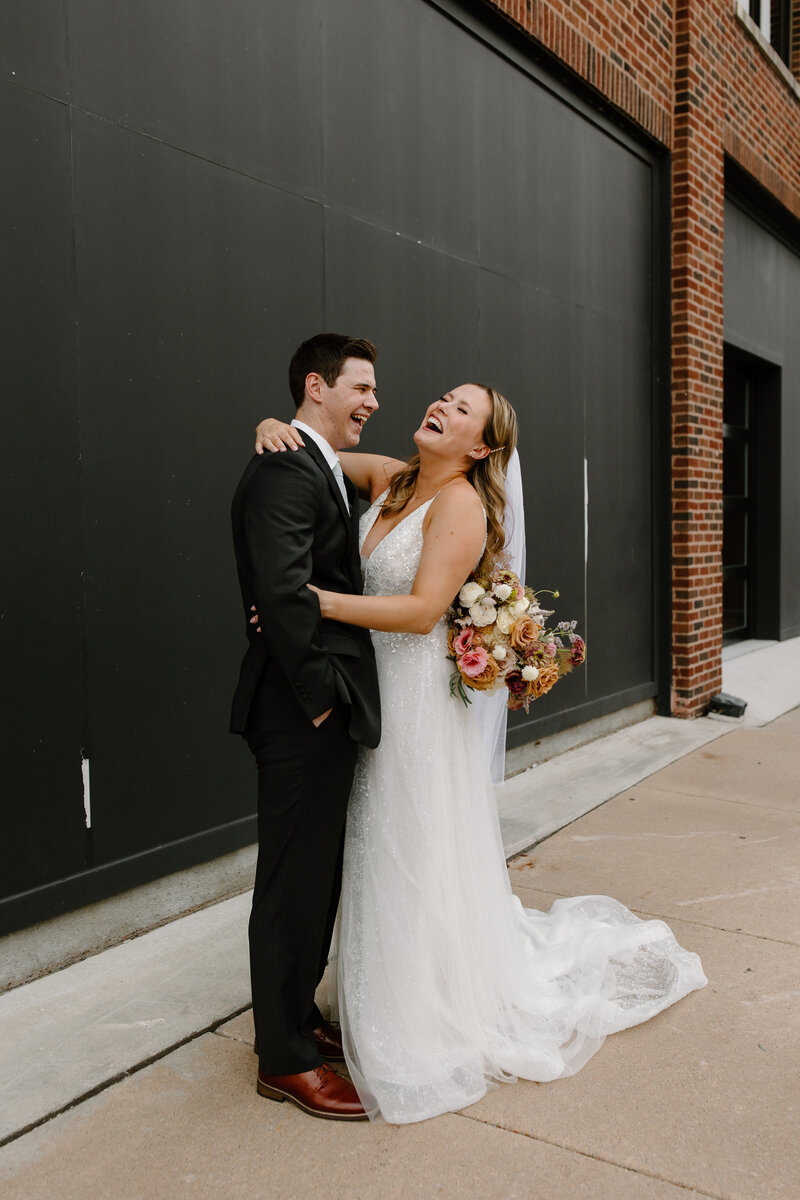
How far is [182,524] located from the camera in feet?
14.4

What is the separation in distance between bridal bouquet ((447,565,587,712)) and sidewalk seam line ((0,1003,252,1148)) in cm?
136

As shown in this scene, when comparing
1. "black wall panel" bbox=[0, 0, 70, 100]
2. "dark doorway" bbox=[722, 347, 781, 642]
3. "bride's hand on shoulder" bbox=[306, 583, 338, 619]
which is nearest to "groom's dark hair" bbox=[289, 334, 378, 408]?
"bride's hand on shoulder" bbox=[306, 583, 338, 619]

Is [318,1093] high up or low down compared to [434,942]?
down

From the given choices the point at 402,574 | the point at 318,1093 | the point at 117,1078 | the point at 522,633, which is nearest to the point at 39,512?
the point at 402,574

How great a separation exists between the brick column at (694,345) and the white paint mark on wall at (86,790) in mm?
5774

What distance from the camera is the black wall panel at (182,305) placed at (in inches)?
151

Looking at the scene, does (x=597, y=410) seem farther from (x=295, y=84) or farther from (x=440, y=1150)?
(x=440, y=1150)

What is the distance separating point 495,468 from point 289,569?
96cm

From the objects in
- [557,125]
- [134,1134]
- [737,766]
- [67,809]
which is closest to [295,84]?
[557,125]

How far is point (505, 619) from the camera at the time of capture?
131 inches

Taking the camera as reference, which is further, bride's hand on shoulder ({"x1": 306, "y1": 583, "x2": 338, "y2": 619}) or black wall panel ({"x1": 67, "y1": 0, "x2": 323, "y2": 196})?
black wall panel ({"x1": 67, "y1": 0, "x2": 323, "y2": 196})

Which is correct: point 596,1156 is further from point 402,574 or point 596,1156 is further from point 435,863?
point 402,574

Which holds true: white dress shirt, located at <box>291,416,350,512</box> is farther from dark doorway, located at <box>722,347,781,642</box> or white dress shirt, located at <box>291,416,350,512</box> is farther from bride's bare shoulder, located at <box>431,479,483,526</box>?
dark doorway, located at <box>722,347,781,642</box>

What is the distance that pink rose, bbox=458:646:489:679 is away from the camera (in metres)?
3.29
